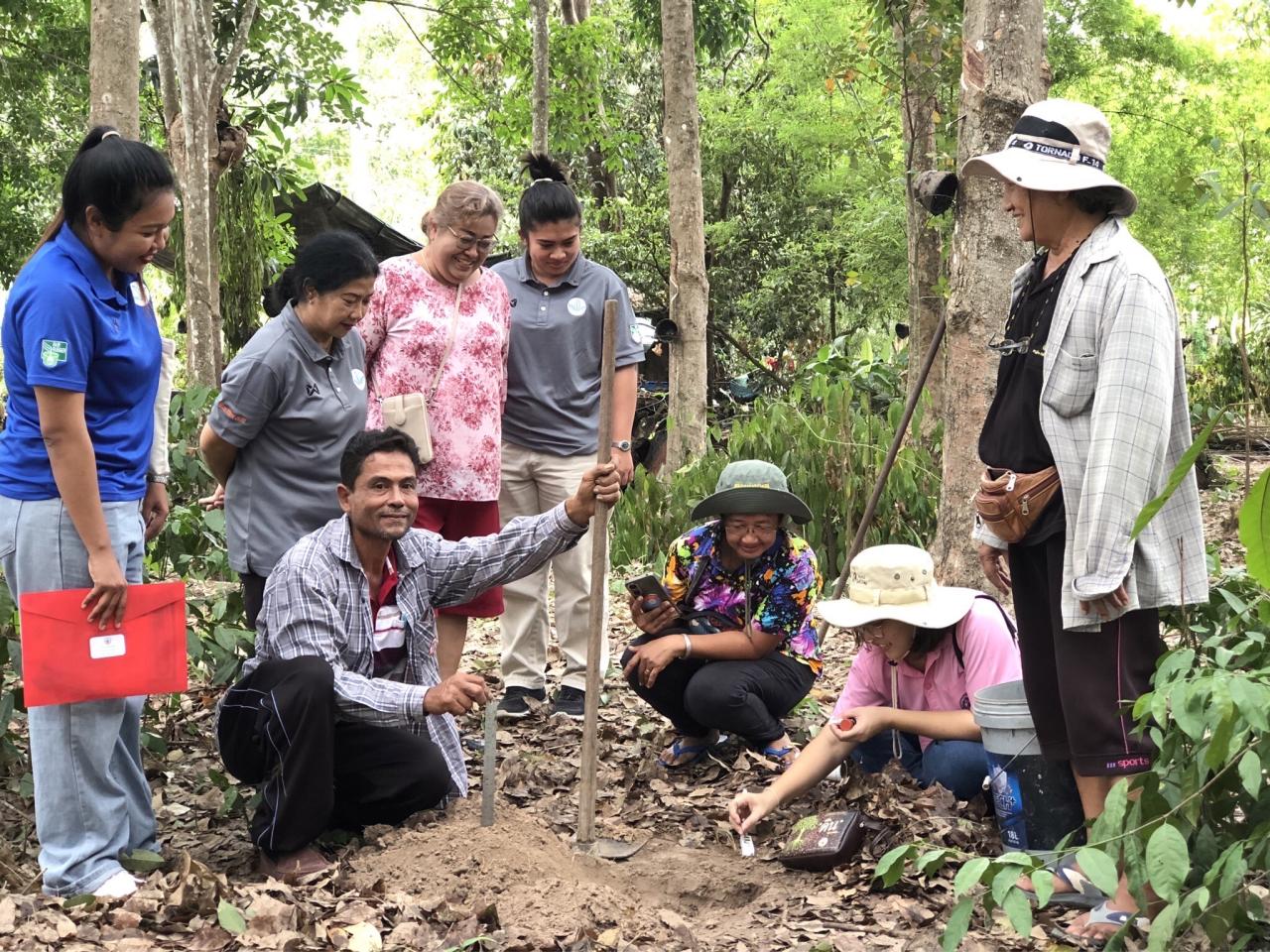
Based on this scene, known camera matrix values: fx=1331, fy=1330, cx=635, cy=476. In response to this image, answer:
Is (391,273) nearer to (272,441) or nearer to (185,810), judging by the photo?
(272,441)

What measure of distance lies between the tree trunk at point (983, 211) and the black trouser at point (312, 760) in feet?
7.69

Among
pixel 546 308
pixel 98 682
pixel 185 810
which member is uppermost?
pixel 546 308

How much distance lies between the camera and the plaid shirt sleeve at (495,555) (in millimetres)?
3963

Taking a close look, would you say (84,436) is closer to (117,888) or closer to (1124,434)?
(117,888)

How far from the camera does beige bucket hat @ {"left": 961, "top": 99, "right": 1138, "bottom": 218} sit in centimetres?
303

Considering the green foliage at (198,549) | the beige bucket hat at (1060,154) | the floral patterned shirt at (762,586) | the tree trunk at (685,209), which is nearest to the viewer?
the beige bucket hat at (1060,154)

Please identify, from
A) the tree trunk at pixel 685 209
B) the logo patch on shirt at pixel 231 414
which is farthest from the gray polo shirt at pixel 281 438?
the tree trunk at pixel 685 209

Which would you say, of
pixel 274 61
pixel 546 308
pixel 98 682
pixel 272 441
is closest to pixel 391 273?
pixel 546 308

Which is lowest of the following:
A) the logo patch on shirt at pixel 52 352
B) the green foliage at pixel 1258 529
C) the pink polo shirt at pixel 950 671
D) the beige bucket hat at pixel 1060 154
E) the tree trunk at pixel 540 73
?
the pink polo shirt at pixel 950 671

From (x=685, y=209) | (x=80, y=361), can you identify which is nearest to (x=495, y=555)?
(x=80, y=361)

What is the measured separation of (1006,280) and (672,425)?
4472 millimetres

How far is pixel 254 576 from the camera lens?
3.99 metres

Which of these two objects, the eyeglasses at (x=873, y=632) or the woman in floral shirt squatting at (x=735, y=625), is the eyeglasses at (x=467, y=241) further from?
the eyeglasses at (x=873, y=632)

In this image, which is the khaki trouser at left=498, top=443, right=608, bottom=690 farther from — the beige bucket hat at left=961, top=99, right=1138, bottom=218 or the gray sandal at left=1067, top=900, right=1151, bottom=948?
the gray sandal at left=1067, top=900, right=1151, bottom=948
